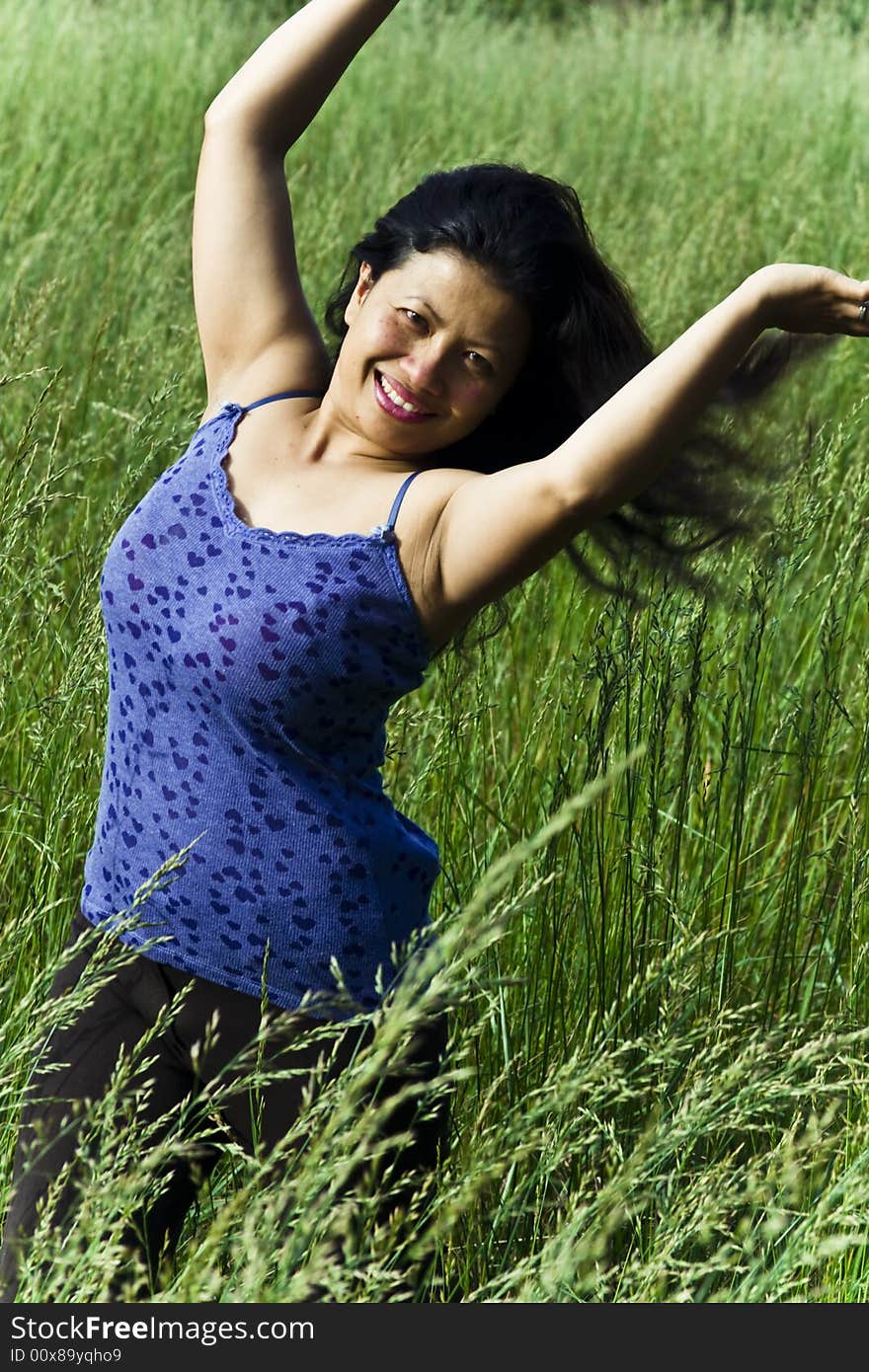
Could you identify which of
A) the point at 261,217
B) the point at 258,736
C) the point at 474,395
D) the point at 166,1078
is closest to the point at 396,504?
the point at 474,395

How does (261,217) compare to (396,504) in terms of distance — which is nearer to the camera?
(396,504)

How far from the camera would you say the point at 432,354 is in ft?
5.34

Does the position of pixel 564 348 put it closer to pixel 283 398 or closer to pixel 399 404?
pixel 399 404

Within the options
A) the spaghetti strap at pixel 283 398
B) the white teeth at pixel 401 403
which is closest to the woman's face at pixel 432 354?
the white teeth at pixel 401 403

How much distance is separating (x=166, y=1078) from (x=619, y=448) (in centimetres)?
84

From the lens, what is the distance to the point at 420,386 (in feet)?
5.35

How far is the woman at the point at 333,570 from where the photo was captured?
5.06 feet

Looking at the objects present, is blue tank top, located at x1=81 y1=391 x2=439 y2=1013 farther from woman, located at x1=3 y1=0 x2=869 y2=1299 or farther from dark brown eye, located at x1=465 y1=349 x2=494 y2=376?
dark brown eye, located at x1=465 y1=349 x2=494 y2=376

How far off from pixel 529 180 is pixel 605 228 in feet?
11.0

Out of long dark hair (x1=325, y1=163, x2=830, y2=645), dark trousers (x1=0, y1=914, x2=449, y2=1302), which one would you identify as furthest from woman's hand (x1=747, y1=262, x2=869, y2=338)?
dark trousers (x1=0, y1=914, x2=449, y2=1302)

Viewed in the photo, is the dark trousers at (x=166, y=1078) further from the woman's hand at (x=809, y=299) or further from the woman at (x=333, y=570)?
the woman's hand at (x=809, y=299)

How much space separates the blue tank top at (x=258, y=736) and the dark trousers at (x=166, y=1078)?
0.04m

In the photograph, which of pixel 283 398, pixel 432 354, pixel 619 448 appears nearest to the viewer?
pixel 619 448

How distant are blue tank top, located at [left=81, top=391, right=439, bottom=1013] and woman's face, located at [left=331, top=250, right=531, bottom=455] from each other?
0.07 m
